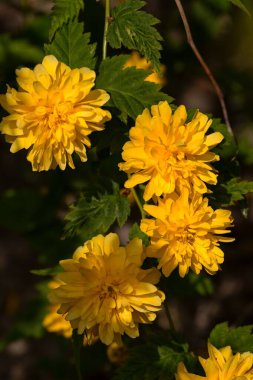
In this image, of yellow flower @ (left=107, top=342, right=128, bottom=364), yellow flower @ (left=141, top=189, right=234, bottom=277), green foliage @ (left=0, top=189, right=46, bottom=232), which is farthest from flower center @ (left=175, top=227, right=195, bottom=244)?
green foliage @ (left=0, top=189, right=46, bottom=232)

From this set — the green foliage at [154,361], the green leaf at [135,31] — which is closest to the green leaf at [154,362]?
the green foliage at [154,361]

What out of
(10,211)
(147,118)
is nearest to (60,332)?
(10,211)

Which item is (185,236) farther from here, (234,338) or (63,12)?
(63,12)

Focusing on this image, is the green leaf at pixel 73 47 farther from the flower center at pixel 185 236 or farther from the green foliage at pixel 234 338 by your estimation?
the green foliage at pixel 234 338

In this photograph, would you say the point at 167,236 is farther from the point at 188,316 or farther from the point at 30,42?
the point at 188,316

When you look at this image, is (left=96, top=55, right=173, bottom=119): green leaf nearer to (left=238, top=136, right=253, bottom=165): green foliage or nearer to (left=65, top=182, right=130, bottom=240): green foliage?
(left=65, top=182, right=130, bottom=240): green foliage
